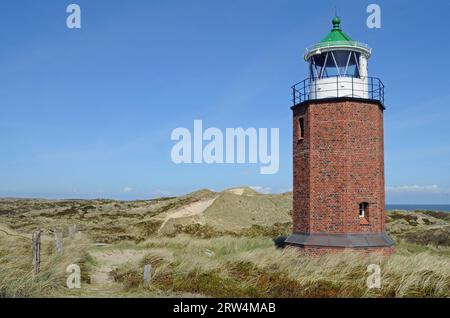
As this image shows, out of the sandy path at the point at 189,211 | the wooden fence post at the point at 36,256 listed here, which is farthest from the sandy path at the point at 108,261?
the sandy path at the point at 189,211

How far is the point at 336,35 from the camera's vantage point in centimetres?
1714

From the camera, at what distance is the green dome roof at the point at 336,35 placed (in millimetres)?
16938

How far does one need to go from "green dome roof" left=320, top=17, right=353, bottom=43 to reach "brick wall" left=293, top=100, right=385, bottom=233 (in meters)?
2.54

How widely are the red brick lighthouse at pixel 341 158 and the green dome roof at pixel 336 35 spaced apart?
0.04 metres

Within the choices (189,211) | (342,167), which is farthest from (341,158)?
(189,211)

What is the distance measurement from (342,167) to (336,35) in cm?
527

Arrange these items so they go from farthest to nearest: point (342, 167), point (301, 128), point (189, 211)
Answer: point (189, 211) → point (301, 128) → point (342, 167)

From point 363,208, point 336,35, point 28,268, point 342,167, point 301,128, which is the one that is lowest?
point 28,268

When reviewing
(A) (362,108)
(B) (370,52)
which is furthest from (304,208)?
(B) (370,52)

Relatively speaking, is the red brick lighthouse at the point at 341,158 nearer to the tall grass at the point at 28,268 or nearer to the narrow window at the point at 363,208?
the narrow window at the point at 363,208

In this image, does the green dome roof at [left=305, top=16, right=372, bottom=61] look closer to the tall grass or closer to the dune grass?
the dune grass

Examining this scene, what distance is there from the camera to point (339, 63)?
16875 mm

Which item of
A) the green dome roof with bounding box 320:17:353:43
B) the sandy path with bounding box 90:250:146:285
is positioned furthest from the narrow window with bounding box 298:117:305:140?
the sandy path with bounding box 90:250:146:285

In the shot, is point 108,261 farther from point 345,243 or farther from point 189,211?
point 189,211
